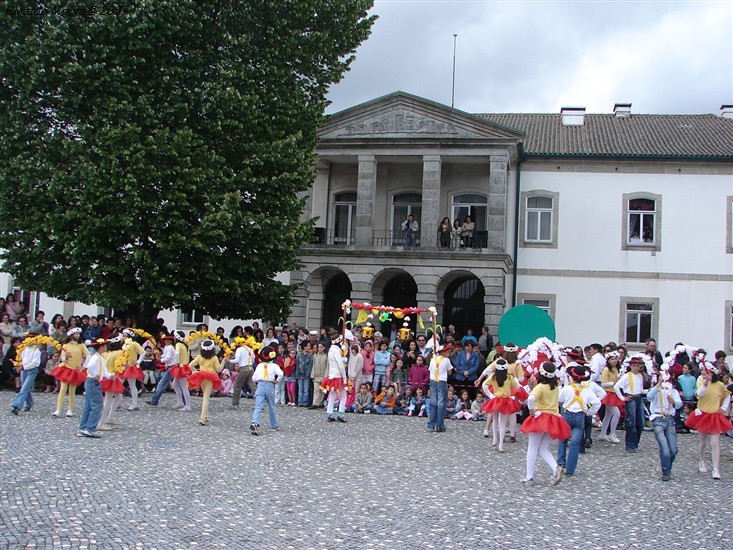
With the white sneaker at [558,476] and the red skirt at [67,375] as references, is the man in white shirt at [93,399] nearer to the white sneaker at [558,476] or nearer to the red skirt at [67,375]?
the red skirt at [67,375]

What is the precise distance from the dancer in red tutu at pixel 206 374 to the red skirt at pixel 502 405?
5.71 metres

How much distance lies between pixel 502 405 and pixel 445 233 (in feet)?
58.8

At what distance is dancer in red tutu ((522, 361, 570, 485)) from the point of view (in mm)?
12914

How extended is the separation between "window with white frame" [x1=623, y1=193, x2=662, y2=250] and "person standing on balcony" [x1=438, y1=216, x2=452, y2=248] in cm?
727

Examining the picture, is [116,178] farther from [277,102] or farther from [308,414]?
[308,414]

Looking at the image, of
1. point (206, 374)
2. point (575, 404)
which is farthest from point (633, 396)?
point (206, 374)

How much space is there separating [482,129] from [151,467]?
23521 mm

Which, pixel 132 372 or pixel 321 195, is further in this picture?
pixel 321 195

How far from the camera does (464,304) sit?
35.8 meters

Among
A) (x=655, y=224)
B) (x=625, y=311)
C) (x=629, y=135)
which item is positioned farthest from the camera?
(x=629, y=135)

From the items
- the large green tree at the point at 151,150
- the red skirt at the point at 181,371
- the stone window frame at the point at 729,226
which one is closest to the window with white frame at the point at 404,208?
the large green tree at the point at 151,150

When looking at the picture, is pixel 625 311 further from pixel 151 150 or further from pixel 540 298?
pixel 151 150

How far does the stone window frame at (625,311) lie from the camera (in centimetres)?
3422

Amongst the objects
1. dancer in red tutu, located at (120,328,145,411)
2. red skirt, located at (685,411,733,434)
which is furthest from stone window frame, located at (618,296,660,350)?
dancer in red tutu, located at (120,328,145,411)
